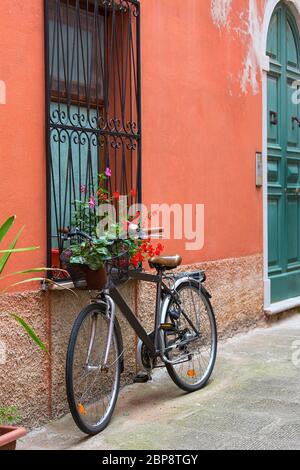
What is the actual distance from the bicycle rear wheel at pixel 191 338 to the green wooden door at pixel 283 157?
2.34 m

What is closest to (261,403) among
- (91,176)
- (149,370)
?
(149,370)

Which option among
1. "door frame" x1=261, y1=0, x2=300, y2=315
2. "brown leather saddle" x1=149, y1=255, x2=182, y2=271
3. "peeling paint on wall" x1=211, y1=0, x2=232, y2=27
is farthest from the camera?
"door frame" x1=261, y1=0, x2=300, y2=315

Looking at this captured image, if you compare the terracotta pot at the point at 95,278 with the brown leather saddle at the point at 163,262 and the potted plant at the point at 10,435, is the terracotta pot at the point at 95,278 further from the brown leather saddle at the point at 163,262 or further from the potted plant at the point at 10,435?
the potted plant at the point at 10,435

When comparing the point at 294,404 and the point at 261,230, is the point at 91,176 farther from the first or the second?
the point at 261,230

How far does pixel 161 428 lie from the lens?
13.6 feet

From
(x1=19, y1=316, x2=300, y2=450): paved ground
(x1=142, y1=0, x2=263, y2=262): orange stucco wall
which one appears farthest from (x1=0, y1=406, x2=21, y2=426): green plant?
(x1=142, y1=0, x2=263, y2=262): orange stucco wall

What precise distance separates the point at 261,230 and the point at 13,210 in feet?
12.2

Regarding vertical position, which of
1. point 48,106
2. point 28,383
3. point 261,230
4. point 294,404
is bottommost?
point 294,404

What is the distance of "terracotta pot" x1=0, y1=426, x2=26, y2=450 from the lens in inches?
120

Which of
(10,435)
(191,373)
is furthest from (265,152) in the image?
Result: (10,435)

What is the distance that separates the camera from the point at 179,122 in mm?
5750

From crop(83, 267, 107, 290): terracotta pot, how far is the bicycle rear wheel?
2.60 feet

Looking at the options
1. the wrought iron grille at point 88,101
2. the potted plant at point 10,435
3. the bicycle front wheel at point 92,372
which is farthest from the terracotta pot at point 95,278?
the potted plant at point 10,435

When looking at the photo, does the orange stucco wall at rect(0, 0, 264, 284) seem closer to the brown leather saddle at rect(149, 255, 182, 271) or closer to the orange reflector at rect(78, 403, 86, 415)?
the brown leather saddle at rect(149, 255, 182, 271)
